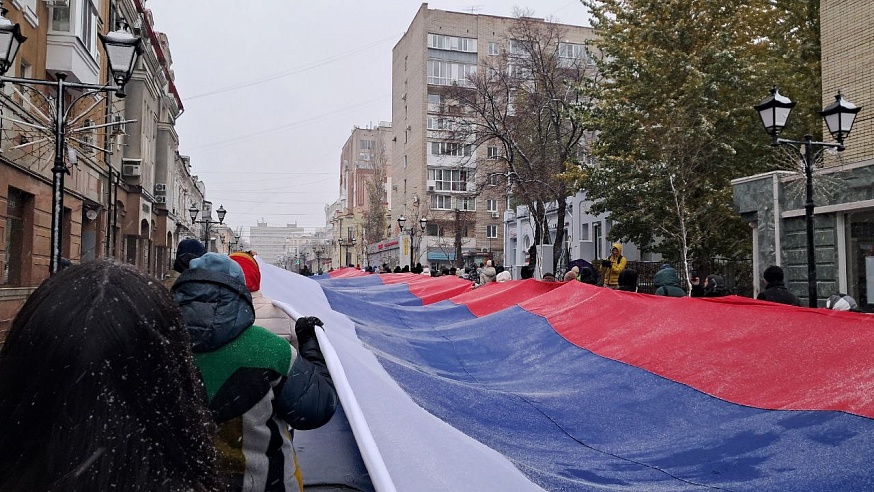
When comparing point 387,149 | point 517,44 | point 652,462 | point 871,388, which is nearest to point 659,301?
point 871,388

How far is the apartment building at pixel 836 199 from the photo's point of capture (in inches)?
558

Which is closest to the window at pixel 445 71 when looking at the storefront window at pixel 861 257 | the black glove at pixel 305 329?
the storefront window at pixel 861 257

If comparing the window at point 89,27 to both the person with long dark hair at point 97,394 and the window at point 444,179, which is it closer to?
the person with long dark hair at point 97,394

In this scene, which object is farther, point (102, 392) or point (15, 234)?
point (15, 234)

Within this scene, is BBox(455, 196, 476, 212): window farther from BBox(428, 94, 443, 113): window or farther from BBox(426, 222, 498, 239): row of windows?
BBox(428, 94, 443, 113): window

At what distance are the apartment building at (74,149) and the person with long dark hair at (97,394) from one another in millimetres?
5854

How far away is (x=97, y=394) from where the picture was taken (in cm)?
114

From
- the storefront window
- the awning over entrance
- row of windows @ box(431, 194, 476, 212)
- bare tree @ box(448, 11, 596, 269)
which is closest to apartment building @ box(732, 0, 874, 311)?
the storefront window

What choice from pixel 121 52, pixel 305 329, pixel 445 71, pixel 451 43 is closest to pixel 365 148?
pixel 445 71

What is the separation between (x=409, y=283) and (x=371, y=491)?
30.2ft

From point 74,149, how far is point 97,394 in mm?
19647

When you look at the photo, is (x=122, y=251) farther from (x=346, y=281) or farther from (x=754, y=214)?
(x=754, y=214)

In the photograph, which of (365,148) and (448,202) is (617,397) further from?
(365,148)

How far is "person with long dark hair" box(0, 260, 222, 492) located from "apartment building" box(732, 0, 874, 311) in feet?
50.7
